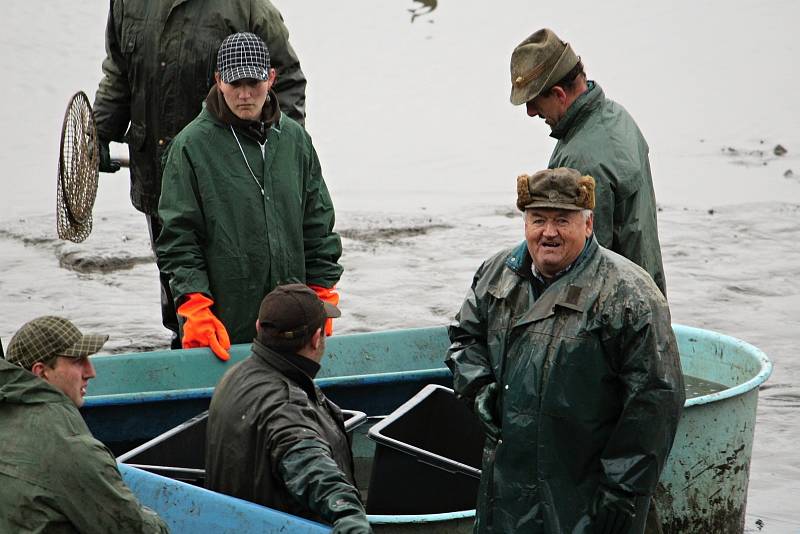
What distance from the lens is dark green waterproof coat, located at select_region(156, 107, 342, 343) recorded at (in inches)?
242

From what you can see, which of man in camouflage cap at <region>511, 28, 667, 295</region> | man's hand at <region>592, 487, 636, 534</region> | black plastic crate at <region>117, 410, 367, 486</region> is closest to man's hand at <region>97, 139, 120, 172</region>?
black plastic crate at <region>117, 410, 367, 486</region>

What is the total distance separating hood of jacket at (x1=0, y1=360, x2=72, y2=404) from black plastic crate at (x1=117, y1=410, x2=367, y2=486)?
125 cm

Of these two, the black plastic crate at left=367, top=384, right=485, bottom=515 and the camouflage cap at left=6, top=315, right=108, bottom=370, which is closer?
the camouflage cap at left=6, top=315, right=108, bottom=370

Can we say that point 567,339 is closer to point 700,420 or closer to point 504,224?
point 700,420

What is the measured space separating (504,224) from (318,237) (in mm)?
5463

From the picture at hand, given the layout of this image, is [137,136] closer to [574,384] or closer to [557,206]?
[557,206]

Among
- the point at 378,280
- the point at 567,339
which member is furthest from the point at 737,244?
the point at 567,339

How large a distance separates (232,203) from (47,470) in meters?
2.66

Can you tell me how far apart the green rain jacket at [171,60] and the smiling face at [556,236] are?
10.7 ft

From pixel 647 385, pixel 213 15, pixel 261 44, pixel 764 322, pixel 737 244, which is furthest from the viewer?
pixel 737 244

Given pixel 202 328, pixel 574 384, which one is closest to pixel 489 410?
pixel 574 384

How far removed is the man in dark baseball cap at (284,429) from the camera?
416cm

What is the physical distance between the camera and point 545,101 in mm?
5559

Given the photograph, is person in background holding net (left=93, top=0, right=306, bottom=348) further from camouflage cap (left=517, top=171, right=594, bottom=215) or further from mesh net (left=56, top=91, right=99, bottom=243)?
camouflage cap (left=517, top=171, right=594, bottom=215)
